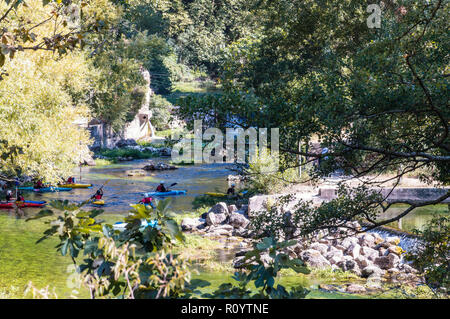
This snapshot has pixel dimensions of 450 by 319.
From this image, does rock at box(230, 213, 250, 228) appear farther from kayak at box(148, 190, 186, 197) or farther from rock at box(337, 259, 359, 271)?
kayak at box(148, 190, 186, 197)

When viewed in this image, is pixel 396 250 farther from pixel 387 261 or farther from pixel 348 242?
pixel 348 242

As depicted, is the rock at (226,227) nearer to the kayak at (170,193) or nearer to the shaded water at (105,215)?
the shaded water at (105,215)

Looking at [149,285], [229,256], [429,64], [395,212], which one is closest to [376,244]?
[395,212]

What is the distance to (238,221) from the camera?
17.9 metres

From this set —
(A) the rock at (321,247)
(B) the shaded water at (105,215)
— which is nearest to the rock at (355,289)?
(B) the shaded water at (105,215)

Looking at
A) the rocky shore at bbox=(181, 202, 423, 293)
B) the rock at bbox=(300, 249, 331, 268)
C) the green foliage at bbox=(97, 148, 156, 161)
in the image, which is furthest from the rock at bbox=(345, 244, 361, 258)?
the green foliage at bbox=(97, 148, 156, 161)

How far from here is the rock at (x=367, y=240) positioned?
50.1 feet

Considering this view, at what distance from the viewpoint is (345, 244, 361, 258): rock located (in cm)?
1428

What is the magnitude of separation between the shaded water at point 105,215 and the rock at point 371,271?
1.86 metres
